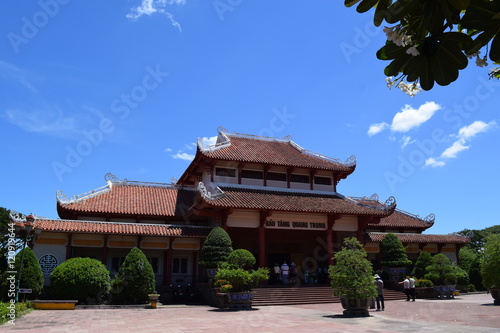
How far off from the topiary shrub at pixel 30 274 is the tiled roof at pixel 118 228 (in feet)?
6.38

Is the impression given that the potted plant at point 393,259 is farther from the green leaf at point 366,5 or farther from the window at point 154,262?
the green leaf at point 366,5

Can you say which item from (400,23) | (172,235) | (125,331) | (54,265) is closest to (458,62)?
(400,23)

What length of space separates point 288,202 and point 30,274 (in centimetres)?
1260

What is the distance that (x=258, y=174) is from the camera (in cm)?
2383

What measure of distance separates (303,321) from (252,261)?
5.21m

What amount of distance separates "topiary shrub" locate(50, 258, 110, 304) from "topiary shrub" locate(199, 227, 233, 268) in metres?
4.34

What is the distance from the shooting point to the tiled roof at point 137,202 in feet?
69.3

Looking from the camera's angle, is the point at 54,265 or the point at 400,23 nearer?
the point at 400,23

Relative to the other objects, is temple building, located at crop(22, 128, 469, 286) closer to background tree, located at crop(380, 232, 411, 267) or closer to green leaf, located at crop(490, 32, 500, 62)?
background tree, located at crop(380, 232, 411, 267)

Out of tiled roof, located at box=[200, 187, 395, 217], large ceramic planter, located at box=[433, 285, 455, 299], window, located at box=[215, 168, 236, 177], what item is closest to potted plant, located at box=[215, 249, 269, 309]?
tiled roof, located at box=[200, 187, 395, 217]

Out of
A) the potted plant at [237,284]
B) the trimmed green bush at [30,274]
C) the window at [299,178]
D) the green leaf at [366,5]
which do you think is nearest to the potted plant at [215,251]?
the potted plant at [237,284]

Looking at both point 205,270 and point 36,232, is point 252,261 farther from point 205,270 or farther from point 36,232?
point 36,232

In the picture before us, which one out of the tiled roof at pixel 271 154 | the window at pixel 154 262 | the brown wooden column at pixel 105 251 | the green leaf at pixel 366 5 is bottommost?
the window at pixel 154 262

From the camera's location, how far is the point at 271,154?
24984 millimetres
